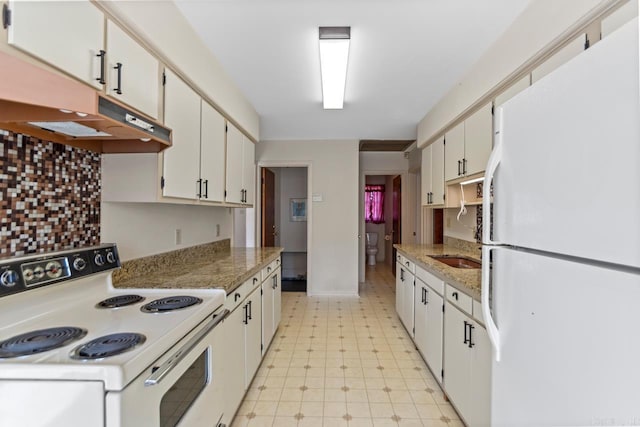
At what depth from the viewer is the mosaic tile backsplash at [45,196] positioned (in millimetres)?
1196

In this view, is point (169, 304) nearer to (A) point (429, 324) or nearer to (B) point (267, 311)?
(B) point (267, 311)

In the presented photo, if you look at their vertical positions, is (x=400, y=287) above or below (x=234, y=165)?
below

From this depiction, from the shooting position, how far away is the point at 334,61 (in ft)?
7.49

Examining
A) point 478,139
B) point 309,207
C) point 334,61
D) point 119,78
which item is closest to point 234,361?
point 119,78

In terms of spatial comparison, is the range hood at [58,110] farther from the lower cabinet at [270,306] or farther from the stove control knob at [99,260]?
the lower cabinet at [270,306]

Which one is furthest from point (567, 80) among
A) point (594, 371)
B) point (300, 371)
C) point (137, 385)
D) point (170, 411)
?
point (300, 371)

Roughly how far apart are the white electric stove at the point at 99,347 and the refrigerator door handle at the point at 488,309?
117 cm

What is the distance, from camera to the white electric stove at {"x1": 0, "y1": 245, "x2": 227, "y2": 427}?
2.68ft

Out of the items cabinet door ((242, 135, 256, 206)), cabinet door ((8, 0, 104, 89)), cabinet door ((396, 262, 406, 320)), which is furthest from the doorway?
cabinet door ((8, 0, 104, 89))

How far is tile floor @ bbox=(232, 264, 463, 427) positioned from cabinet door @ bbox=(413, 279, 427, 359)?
16 cm

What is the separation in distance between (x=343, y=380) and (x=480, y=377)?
1136mm

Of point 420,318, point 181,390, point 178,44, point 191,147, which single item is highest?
point 178,44

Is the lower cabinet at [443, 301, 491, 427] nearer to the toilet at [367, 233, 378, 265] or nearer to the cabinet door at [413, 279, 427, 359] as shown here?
the cabinet door at [413, 279, 427, 359]

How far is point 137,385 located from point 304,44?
2175mm
